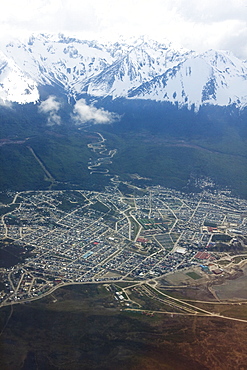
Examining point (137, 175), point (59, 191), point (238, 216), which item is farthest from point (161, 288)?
point (137, 175)

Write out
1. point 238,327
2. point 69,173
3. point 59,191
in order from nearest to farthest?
point 238,327
point 59,191
point 69,173

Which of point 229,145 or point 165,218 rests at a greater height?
point 229,145

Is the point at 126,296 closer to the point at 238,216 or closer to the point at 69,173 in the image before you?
the point at 238,216

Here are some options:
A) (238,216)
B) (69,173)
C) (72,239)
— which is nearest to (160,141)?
(69,173)

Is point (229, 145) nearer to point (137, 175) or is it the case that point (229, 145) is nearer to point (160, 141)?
point (160, 141)

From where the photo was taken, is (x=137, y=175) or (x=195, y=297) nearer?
(x=195, y=297)

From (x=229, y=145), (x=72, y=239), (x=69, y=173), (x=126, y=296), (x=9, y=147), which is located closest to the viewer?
(x=126, y=296)
